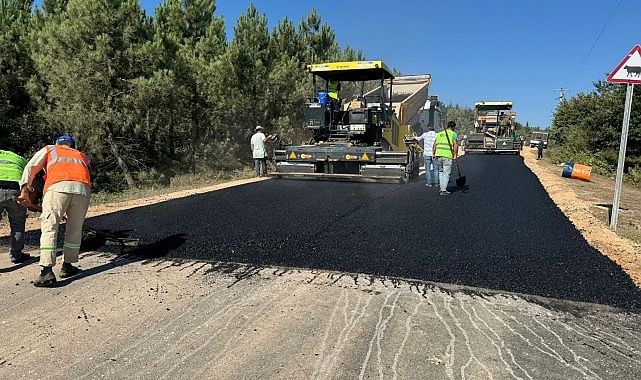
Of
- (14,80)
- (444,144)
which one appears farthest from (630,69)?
(14,80)

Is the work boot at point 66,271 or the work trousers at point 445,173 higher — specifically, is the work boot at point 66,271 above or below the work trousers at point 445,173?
below

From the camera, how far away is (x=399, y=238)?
459 centimetres

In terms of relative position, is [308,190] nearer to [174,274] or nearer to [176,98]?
[174,274]

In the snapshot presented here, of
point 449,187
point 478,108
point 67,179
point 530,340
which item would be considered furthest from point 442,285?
point 478,108

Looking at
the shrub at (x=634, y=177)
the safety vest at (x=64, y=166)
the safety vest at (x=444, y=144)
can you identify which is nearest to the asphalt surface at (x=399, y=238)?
the safety vest at (x=444, y=144)

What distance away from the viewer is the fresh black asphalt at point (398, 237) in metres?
3.44

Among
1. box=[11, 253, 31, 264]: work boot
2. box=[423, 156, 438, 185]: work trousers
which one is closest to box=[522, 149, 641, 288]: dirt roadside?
box=[423, 156, 438, 185]: work trousers

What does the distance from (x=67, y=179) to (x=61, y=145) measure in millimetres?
338

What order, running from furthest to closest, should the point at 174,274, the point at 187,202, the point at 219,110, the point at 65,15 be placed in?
the point at 219,110 → the point at 65,15 → the point at 187,202 → the point at 174,274

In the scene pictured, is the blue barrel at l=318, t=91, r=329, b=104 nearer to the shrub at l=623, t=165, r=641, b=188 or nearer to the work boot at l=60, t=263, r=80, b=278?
the work boot at l=60, t=263, r=80, b=278

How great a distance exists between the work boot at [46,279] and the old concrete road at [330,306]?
74 mm

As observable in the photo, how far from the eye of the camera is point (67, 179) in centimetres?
335

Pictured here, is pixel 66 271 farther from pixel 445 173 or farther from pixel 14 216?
pixel 445 173

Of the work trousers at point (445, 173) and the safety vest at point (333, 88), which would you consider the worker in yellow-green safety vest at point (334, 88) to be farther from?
the work trousers at point (445, 173)
